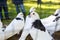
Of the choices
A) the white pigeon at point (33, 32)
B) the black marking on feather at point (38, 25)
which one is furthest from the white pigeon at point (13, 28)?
the black marking on feather at point (38, 25)

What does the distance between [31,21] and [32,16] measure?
0.14 m

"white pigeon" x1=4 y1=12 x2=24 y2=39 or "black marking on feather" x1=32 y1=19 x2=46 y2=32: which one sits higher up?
"black marking on feather" x1=32 y1=19 x2=46 y2=32

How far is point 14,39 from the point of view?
2.83 m

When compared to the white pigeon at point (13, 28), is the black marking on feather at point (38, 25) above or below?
above

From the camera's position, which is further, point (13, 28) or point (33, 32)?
point (13, 28)

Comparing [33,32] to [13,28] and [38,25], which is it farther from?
[13,28]

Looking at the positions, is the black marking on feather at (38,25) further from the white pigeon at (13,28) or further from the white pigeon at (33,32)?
the white pigeon at (13,28)

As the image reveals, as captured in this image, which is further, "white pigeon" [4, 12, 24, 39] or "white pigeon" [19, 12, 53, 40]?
"white pigeon" [4, 12, 24, 39]

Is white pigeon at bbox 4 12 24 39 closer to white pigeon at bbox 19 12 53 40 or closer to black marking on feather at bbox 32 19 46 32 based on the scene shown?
white pigeon at bbox 19 12 53 40

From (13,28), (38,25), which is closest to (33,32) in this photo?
(38,25)

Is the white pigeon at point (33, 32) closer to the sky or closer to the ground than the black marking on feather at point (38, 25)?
closer to the ground

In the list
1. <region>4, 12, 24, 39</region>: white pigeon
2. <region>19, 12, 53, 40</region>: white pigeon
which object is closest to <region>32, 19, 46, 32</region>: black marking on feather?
<region>19, 12, 53, 40</region>: white pigeon

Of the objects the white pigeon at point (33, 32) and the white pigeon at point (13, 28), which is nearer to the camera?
the white pigeon at point (33, 32)

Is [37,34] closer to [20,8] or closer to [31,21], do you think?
[31,21]
